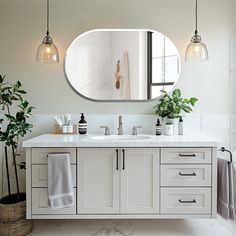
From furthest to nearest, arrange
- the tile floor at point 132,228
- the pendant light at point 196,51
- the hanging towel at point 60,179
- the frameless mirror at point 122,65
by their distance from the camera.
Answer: the frameless mirror at point 122,65, the pendant light at point 196,51, the tile floor at point 132,228, the hanging towel at point 60,179

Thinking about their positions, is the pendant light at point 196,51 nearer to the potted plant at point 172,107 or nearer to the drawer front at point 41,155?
the potted plant at point 172,107

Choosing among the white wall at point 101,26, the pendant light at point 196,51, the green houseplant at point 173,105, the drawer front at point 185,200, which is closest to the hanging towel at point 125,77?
the white wall at point 101,26

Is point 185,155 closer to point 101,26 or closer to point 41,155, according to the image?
point 41,155

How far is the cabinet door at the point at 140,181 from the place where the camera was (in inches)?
88.8

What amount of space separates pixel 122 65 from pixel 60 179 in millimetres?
1293

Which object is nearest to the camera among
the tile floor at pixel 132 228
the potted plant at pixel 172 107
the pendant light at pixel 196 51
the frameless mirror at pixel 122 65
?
the tile floor at pixel 132 228

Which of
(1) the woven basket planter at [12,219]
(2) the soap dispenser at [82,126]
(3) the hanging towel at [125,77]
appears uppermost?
(3) the hanging towel at [125,77]

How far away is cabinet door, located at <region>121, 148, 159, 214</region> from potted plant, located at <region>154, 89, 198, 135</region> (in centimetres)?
54

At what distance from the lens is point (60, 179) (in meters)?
2.19

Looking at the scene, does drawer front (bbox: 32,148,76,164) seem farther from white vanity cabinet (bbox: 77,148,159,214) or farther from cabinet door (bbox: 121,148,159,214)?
cabinet door (bbox: 121,148,159,214)

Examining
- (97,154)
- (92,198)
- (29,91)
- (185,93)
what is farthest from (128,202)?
(29,91)

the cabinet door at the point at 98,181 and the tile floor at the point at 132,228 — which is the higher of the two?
the cabinet door at the point at 98,181

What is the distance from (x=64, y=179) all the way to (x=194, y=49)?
63.6 inches

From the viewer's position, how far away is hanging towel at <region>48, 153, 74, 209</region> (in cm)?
218
